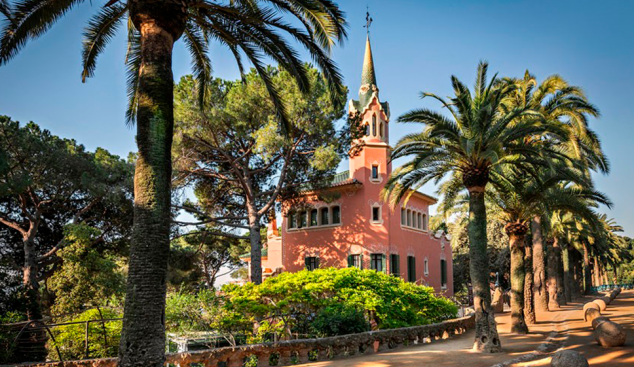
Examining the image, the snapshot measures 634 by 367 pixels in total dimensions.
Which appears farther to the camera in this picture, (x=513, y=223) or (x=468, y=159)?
(x=513, y=223)

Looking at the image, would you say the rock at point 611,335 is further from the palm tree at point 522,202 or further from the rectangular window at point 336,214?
the rectangular window at point 336,214


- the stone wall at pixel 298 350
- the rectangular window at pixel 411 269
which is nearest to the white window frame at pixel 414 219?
the rectangular window at pixel 411 269

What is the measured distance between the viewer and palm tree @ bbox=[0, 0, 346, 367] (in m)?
7.02

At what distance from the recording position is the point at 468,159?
49.3ft

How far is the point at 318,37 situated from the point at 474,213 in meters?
7.82

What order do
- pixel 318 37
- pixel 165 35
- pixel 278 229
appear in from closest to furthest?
pixel 165 35 < pixel 318 37 < pixel 278 229

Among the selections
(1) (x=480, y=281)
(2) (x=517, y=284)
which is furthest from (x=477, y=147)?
(2) (x=517, y=284)

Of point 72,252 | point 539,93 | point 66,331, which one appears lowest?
point 66,331

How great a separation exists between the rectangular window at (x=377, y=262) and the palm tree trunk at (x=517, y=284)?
10.7 meters

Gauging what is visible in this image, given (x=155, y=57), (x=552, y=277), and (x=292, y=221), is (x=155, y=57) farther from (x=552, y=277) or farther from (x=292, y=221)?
(x=552, y=277)

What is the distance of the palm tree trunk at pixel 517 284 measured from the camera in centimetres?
1845

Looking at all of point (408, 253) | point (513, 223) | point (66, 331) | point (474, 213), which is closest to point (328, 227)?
point (408, 253)

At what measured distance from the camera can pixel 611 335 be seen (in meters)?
14.4

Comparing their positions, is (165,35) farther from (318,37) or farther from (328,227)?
(328,227)
